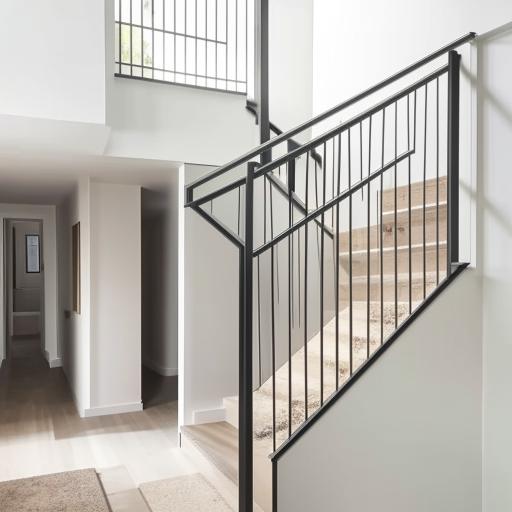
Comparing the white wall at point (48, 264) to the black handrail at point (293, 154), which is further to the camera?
the white wall at point (48, 264)

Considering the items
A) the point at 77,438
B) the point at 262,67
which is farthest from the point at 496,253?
the point at 77,438

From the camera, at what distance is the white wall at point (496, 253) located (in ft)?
8.36

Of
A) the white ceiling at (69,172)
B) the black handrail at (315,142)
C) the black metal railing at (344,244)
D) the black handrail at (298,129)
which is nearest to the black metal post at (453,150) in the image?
the black metal railing at (344,244)

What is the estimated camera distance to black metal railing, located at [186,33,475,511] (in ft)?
7.37

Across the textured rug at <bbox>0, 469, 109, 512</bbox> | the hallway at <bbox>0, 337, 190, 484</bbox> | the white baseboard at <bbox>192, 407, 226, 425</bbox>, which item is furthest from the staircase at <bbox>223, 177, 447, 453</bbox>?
the textured rug at <bbox>0, 469, 109, 512</bbox>

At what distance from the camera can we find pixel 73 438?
4328 millimetres

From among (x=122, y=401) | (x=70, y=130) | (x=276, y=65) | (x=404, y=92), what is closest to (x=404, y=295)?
(x=404, y=92)

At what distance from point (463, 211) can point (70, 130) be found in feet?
8.08

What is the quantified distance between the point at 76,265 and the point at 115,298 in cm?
67

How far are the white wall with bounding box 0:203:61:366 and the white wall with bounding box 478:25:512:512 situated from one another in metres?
6.26

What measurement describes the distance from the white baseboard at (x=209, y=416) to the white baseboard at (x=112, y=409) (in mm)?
1313

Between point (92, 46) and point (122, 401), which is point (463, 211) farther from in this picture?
point (122, 401)

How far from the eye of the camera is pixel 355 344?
9.62 feet

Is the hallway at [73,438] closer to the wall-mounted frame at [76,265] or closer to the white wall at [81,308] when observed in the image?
the white wall at [81,308]
